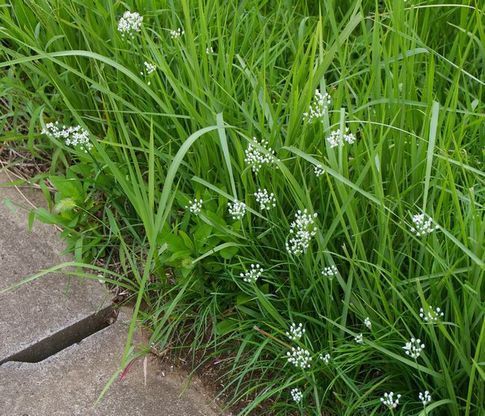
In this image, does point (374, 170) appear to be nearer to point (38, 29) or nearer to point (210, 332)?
point (210, 332)

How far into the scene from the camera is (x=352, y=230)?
73.9 inches

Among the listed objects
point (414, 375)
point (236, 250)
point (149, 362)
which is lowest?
point (149, 362)

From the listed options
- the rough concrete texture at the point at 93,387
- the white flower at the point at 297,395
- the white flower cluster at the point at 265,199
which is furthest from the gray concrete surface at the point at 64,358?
the white flower cluster at the point at 265,199

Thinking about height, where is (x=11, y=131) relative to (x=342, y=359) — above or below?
above

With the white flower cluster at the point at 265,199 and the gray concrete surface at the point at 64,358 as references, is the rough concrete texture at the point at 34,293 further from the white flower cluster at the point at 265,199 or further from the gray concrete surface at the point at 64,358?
the white flower cluster at the point at 265,199

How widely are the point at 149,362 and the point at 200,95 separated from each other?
0.72 m

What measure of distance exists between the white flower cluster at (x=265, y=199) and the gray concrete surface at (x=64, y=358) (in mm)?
492

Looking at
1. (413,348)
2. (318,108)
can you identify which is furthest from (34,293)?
(413,348)

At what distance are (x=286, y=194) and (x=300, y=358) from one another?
46 centimetres

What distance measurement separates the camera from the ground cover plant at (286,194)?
1.79 meters

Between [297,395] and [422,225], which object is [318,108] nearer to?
[422,225]

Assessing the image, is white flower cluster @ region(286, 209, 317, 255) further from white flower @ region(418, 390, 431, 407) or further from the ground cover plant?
white flower @ region(418, 390, 431, 407)

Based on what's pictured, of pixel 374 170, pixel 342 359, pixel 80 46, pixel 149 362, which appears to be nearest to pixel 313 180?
pixel 374 170

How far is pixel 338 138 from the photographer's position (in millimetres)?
1872
